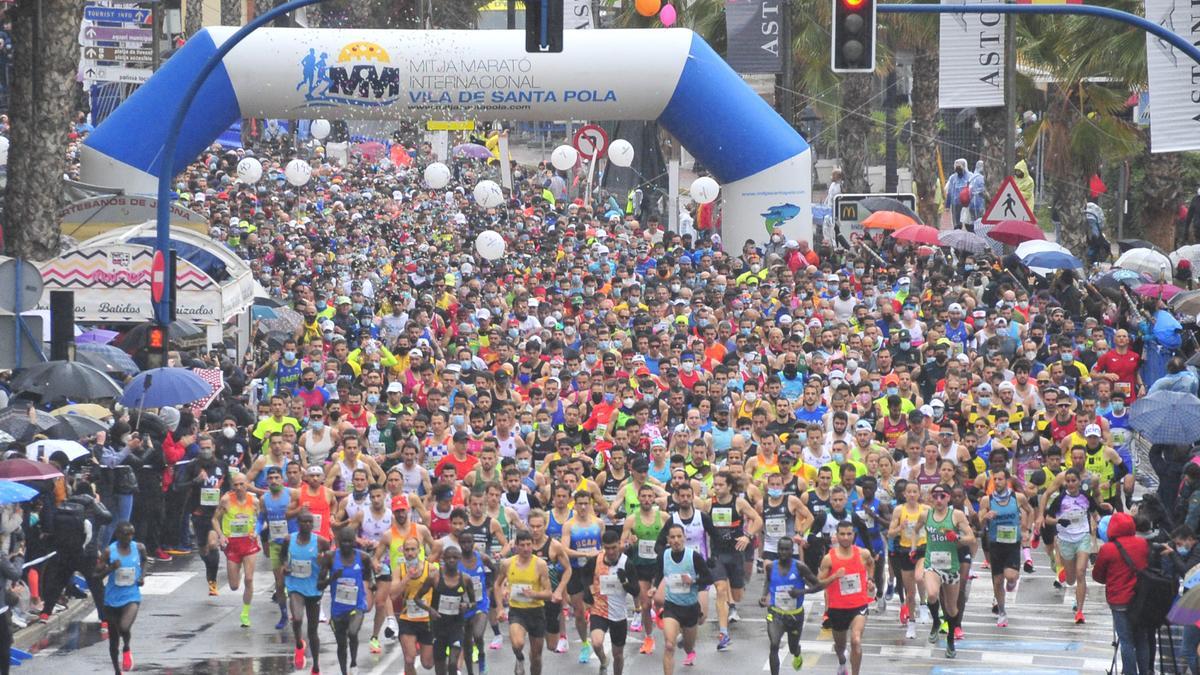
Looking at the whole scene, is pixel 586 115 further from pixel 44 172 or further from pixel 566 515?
pixel 566 515

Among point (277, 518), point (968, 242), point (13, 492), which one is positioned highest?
point (968, 242)

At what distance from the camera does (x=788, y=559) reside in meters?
16.1

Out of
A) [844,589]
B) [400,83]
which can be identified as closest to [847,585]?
[844,589]

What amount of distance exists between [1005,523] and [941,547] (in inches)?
45.0

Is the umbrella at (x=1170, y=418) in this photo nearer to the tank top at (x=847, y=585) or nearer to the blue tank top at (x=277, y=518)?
the tank top at (x=847, y=585)

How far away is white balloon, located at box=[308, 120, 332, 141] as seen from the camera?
49750 mm

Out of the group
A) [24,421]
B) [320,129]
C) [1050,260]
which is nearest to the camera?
[24,421]

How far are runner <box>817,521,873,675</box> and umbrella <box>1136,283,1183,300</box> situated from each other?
442 inches

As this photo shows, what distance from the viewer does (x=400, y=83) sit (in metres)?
29.6

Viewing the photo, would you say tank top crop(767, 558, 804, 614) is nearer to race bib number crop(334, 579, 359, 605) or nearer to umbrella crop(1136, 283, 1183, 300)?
race bib number crop(334, 579, 359, 605)

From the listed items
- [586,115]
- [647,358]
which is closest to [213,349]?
[647,358]

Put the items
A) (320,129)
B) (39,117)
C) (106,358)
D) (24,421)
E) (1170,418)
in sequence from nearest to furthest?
(1170,418) → (24,421) → (106,358) → (39,117) → (320,129)

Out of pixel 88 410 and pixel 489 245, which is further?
pixel 489 245

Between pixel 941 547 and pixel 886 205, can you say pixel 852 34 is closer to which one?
pixel 941 547
